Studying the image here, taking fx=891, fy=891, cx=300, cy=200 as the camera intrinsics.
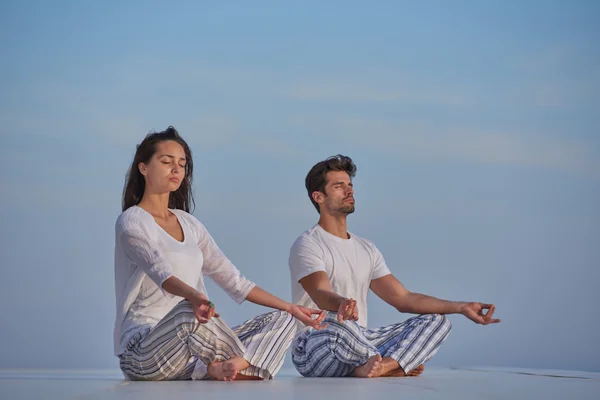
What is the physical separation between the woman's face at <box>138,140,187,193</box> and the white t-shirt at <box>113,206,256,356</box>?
0.50 feet

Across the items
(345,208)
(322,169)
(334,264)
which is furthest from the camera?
(322,169)

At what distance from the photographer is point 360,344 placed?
12.0ft

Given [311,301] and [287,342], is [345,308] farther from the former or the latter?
[311,301]

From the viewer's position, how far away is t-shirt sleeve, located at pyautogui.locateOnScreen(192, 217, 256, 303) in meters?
3.51

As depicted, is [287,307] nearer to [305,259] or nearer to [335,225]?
[305,259]

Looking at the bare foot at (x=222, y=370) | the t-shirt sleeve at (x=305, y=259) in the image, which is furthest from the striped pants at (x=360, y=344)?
the bare foot at (x=222, y=370)

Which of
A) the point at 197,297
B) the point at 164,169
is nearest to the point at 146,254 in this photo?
the point at 197,297

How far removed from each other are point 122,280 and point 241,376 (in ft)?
1.89

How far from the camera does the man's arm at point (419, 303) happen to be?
3.93m

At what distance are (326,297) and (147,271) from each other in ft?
3.02

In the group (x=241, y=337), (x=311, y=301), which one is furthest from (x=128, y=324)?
(x=311, y=301)

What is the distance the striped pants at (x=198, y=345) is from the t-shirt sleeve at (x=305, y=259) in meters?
0.66

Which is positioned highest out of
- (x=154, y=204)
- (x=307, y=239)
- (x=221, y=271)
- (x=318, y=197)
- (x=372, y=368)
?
(x=318, y=197)

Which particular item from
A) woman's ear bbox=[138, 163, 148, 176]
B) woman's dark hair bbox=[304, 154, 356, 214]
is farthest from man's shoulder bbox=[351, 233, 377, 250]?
woman's ear bbox=[138, 163, 148, 176]
